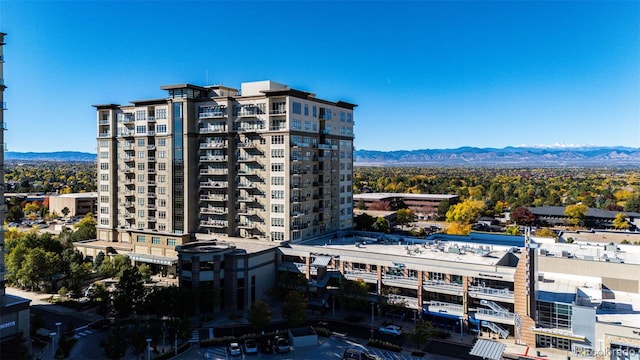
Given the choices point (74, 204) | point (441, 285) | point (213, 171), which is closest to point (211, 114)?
point (213, 171)

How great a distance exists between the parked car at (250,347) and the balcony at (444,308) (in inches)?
787

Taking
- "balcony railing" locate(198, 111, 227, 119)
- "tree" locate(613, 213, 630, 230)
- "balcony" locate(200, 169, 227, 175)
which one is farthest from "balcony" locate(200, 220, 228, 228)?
"tree" locate(613, 213, 630, 230)

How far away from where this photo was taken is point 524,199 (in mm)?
162125

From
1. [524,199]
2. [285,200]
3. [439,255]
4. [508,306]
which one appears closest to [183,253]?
[285,200]

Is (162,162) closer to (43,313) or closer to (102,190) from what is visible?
(102,190)

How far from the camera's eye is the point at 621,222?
393 ft

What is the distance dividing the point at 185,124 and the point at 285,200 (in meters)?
20.7

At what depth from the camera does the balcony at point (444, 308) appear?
174 feet

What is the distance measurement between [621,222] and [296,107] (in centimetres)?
9541

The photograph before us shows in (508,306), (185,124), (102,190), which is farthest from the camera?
(102,190)

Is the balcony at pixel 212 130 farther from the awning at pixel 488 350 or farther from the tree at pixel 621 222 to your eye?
the tree at pixel 621 222

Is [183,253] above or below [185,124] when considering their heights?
below

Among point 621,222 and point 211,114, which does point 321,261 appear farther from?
point 621,222

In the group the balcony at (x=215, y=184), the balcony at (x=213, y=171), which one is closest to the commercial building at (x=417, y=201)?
the balcony at (x=215, y=184)
